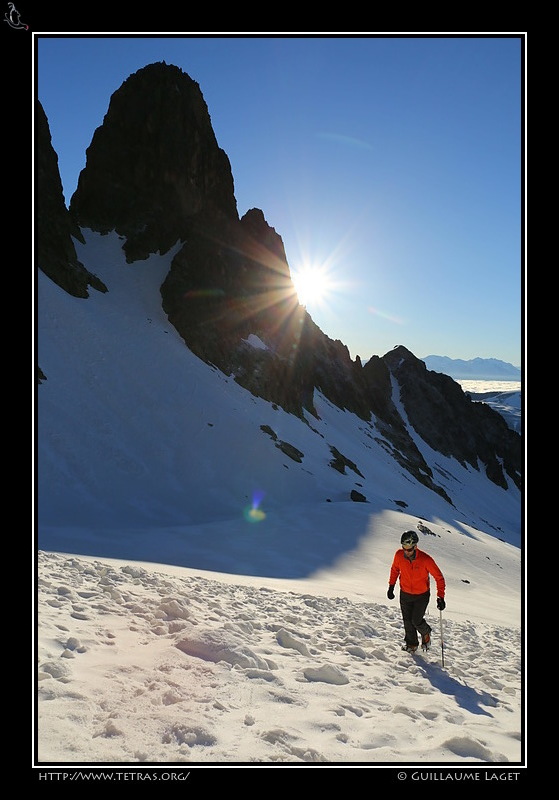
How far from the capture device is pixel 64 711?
427 centimetres

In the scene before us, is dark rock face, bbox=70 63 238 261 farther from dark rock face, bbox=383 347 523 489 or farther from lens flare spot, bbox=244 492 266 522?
dark rock face, bbox=383 347 523 489

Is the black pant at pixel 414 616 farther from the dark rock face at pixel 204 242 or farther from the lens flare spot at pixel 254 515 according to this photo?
the dark rock face at pixel 204 242

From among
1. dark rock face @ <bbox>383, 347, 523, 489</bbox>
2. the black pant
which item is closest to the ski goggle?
the black pant

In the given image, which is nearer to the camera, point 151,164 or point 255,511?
point 255,511

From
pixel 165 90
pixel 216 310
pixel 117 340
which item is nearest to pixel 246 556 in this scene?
pixel 117 340

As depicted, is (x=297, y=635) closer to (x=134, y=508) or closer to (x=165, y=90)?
(x=134, y=508)

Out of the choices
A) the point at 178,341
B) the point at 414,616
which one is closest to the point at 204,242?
the point at 178,341

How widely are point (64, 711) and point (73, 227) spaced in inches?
2342

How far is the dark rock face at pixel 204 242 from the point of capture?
49.8 meters

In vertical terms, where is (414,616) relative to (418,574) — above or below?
below

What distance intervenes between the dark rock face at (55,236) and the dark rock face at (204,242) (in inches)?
333

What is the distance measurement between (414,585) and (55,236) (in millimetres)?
45320

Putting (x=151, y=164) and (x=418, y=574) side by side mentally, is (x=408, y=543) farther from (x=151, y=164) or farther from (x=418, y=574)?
(x=151, y=164)
